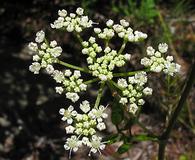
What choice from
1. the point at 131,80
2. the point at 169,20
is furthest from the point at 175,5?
the point at 131,80

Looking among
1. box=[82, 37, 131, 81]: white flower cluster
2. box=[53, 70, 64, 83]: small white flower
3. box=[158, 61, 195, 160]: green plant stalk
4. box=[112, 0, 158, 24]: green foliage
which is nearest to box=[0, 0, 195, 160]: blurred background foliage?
box=[112, 0, 158, 24]: green foliage

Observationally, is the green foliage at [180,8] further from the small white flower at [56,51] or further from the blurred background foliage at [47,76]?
the small white flower at [56,51]

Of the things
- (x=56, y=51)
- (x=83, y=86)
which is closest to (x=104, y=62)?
(x=83, y=86)

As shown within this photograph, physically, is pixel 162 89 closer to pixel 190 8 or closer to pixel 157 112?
pixel 157 112

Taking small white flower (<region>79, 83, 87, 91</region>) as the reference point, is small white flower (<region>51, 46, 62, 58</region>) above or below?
above

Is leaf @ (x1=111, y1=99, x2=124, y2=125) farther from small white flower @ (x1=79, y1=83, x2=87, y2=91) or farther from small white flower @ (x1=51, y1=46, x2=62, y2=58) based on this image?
small white flower @ (x1=51, y1=46, x2=62, y2=58)

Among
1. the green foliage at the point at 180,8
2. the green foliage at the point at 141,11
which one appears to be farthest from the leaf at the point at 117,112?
the green foliage at the point at 180,8

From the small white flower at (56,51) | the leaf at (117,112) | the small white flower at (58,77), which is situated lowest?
the leaf at (117,112)

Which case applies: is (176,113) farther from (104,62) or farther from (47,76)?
(47,76)

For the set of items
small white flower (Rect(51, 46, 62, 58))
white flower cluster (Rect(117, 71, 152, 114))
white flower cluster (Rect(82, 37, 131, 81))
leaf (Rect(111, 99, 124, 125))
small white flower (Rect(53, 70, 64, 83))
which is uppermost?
small white flower (Rect(51, 46, 62, 58))

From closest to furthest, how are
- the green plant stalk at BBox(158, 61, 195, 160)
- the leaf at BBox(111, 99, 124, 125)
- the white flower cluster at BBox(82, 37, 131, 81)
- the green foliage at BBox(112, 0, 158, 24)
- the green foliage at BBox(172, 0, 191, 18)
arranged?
the white flower cluster at BBox(82, 37, 131, 81) < the green plant stalk at BBox(158, 61, 195, 160) < the leaf at BBox(111, 99, 124, 125) < the green foliage at BBox(112, 0, 158, 24) < the green foliage at BBox(172, 0, 191, 18)
